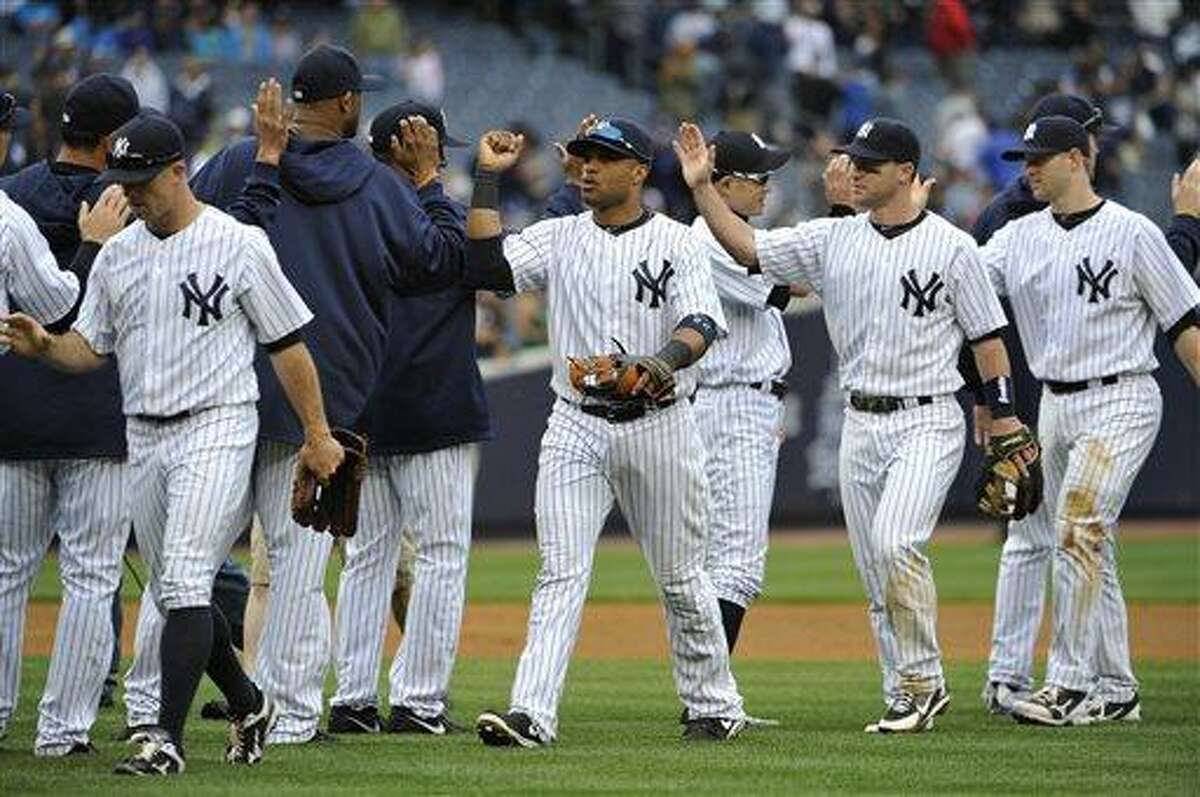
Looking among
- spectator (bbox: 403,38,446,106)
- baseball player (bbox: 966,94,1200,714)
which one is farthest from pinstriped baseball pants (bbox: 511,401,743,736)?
spectator (bbox: 403,38,446,106)

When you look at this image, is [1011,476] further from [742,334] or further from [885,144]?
[742,334]

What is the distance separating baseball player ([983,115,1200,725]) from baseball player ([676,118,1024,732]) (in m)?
0.58

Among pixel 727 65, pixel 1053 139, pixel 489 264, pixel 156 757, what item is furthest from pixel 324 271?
pixel 727 65

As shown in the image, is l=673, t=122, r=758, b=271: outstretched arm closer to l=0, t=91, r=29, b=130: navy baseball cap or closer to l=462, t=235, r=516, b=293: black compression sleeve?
l=462, t=235, r=516, b=293: black compression sleeve

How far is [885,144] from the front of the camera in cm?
974

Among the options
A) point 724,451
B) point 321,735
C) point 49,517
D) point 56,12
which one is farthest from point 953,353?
point 56,12

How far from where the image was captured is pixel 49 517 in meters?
8.91

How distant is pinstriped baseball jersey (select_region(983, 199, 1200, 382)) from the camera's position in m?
10.1

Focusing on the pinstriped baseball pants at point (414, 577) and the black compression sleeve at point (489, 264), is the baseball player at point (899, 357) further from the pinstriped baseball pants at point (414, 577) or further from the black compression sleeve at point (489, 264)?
the pinstriped baseball pants at point (414, 577)

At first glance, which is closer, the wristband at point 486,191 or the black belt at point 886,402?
the wristband at point 486,191

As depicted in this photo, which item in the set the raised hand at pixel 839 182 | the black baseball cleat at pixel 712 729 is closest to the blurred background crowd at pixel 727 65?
the raised hand at pixel 839 182

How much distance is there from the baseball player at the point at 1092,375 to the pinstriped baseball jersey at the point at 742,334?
1187 mm

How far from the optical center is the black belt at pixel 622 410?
8.74 metres

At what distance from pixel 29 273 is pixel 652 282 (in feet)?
6.80
